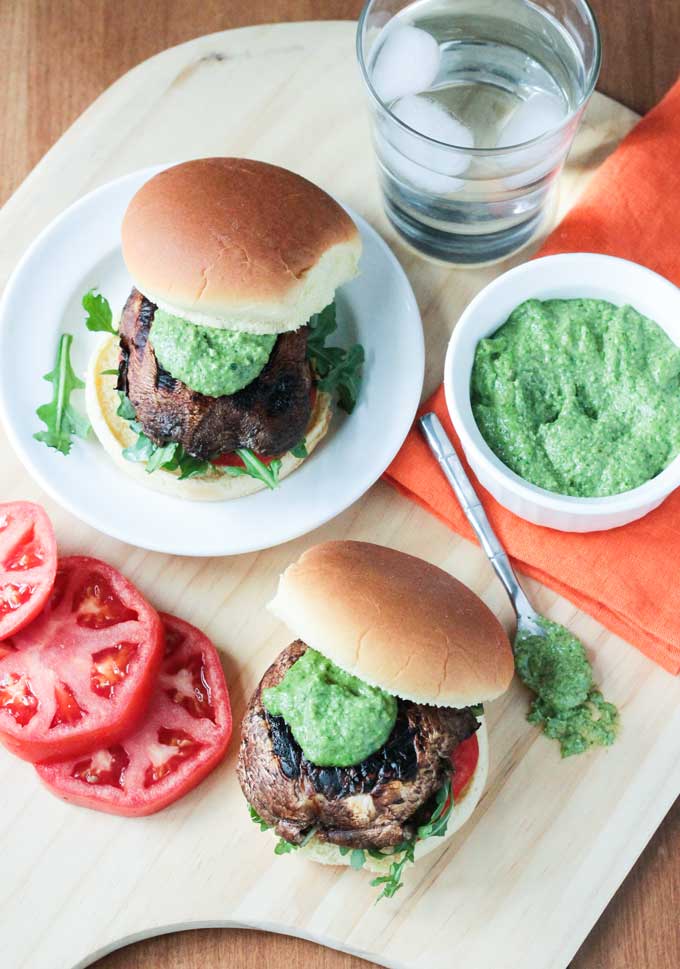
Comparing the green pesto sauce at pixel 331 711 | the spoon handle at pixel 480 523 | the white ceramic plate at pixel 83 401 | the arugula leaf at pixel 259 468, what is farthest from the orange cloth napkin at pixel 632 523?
the green pesto sauce at pixel 331 711

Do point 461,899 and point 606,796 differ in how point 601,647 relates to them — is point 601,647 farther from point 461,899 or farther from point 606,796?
point 461,899

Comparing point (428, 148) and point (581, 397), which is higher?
point (428, 148)

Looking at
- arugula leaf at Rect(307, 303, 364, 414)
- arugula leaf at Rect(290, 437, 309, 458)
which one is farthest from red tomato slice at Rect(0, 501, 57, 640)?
arugula leaf at Rect(307, 303, 364, 414)

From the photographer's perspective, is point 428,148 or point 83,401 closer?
point 428,148

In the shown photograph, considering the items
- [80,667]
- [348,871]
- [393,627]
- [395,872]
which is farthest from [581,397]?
[80,667]

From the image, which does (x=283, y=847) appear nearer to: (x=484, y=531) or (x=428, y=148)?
(x=484, y=531)
